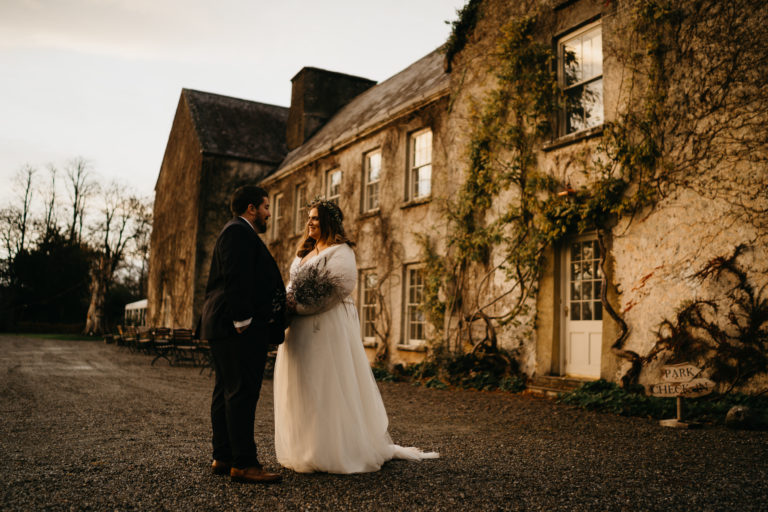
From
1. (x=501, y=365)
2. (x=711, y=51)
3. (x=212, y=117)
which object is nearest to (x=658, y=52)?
(x=711, y=51)

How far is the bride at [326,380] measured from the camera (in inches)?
160

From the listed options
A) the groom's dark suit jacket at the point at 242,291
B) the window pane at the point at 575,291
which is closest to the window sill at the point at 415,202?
the window pane at the point at 575,291

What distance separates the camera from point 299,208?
19.1 metres

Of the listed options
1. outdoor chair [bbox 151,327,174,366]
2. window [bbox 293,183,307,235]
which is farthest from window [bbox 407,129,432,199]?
outdoor chair [bbox 151,327,174,366]

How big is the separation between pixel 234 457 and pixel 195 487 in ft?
0.92

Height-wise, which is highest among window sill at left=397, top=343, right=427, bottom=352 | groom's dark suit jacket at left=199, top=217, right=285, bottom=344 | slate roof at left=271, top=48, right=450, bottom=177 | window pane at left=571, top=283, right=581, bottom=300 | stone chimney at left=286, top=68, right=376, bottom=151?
stone chimney at left=286, top=68, right=376, bottom=151

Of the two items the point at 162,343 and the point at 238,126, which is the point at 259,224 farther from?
the point at 238,126

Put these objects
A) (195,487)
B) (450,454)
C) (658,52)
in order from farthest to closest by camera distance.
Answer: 1. (658,52)
2. (450,454)
3. (195,487)

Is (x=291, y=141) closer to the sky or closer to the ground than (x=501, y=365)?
closer to the sky

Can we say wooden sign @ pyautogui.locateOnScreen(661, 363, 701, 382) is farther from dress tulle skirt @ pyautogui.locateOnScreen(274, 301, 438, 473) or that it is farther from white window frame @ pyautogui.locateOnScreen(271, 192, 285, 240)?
white window frame @ pyautogui.locateOnScreen(271, 192, 285, 240)

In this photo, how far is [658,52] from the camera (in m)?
8.11

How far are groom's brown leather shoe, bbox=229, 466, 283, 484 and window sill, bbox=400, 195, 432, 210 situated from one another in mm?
9261

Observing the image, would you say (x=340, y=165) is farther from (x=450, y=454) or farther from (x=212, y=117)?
(x=450, y=454)

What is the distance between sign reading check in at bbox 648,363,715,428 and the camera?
6.11 meters
